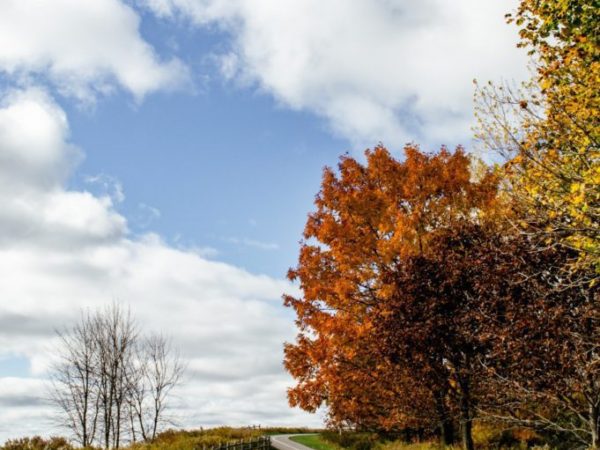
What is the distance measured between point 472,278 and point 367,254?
14.5 ft

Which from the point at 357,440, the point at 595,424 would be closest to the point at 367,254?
the point at 595,424

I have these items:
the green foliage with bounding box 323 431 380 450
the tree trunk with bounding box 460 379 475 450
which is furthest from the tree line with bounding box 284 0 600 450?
the green foliage with bounding box 323 431 380 450

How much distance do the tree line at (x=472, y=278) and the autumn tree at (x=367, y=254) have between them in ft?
0.18

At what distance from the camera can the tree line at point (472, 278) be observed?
13.7m

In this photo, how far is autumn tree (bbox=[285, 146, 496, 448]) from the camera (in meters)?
20.7

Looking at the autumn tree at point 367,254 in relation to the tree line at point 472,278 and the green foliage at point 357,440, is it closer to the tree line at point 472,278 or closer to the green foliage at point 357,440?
the tree line at point 472,278

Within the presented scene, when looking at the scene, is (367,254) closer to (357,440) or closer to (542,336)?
(542,336)

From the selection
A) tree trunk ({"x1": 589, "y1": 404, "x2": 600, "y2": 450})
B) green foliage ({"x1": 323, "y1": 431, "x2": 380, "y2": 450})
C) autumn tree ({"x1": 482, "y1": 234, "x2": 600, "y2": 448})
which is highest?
autumn tree ({"x1": 482, "y1": 234, "x2": 600, "y2": 448})

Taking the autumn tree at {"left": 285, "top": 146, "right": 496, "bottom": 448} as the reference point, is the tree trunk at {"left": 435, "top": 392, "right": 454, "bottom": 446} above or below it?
below

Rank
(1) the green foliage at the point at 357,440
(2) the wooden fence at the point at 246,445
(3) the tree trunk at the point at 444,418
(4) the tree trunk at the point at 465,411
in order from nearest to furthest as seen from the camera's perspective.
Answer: (4) the tree trunk at the point at 465,411 → (3) the tree trunk at the point at 444,418 → (2) the wooden fence at the point at 246,445 → (1) the green foliage at the point at 357,440

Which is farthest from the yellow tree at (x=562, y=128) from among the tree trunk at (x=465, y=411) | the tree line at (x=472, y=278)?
the tree trunk at (x=465, y=411)

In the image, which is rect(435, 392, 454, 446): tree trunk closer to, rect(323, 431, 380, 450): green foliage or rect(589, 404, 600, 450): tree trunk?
rect(589, 404, 600, 450): tree trunk

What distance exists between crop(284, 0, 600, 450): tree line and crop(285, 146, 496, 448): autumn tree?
0.18 feet

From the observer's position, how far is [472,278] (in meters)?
18.8
